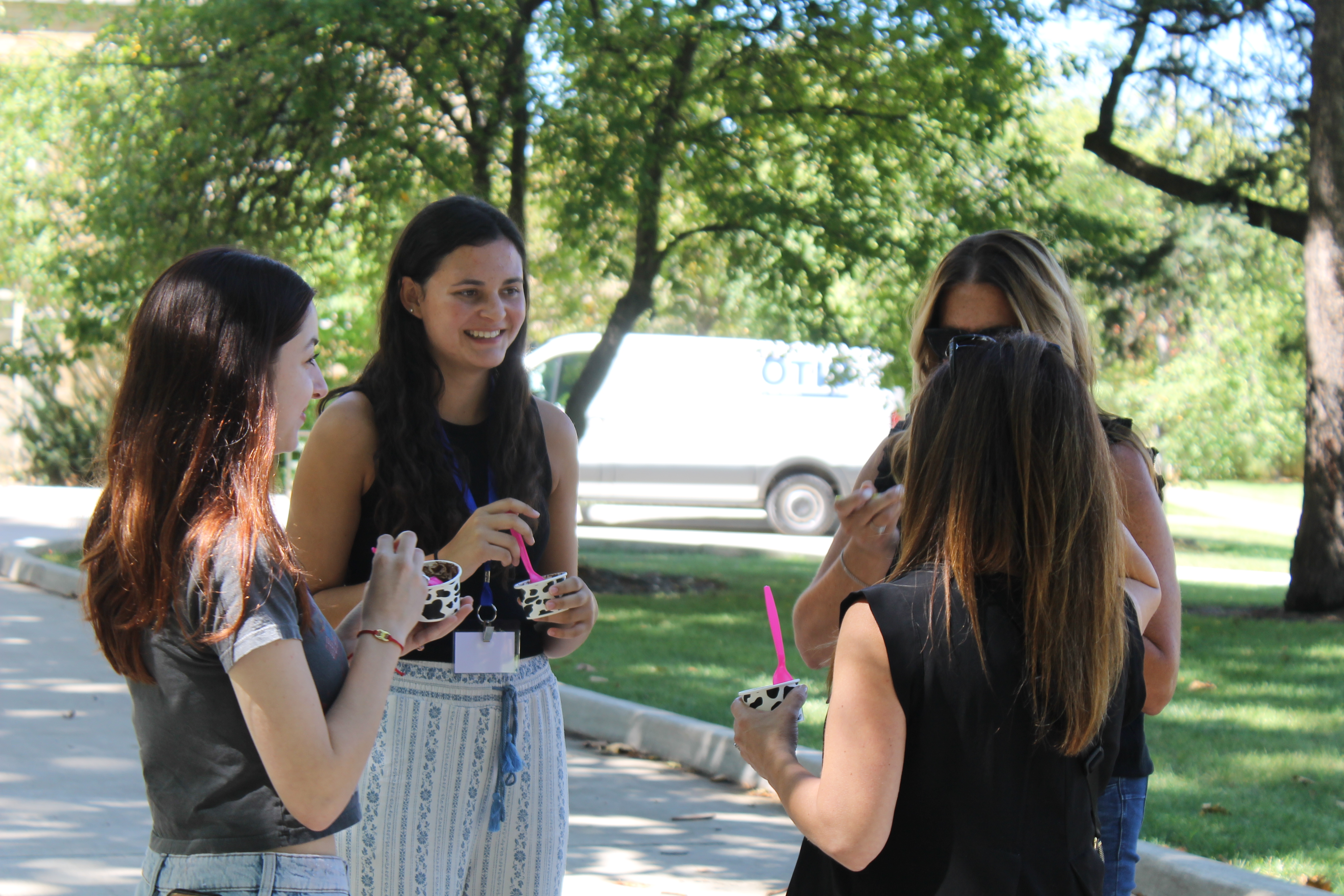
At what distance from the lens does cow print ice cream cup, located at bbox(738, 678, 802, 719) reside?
2.01 meters

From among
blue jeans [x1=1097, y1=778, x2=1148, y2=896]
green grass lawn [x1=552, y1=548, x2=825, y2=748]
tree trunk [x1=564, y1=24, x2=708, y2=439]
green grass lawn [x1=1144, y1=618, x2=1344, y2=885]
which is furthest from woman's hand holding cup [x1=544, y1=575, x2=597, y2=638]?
tree trunk [x1=564, y1=24, x2=708, y2=439]

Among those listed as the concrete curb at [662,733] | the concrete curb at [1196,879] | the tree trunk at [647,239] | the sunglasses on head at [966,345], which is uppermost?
the tree trunk at [647,239]

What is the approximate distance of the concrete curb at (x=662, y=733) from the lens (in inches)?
235

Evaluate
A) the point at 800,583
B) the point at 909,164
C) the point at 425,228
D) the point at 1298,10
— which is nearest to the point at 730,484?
the point at 800,583

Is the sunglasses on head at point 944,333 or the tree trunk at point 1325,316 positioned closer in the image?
the sunglasses on head at point 944,333

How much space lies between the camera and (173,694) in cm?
187

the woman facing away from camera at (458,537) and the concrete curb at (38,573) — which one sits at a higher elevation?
the woman facing away from camera at (458,537)

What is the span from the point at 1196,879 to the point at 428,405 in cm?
301

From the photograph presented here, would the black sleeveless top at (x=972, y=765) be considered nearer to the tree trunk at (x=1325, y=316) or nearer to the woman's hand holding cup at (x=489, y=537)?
the woman's hand holding cup at (x=489, y=537)

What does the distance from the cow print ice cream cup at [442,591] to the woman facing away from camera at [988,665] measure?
67 cm

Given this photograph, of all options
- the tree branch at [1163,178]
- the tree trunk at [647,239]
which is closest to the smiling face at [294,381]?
the tree trunk at [647,239]

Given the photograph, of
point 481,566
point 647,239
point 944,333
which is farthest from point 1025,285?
point 647,239

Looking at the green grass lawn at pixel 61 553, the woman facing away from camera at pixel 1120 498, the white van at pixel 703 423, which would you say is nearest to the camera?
the woman facing away from camera at pixel 1120 498

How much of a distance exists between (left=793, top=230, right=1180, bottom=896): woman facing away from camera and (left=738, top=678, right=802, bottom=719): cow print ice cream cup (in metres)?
0.40
